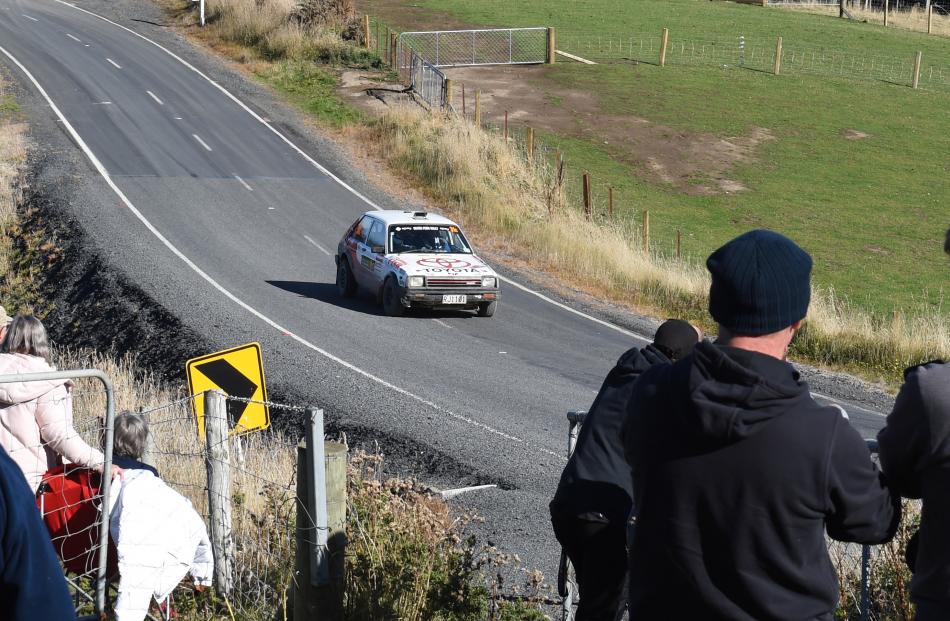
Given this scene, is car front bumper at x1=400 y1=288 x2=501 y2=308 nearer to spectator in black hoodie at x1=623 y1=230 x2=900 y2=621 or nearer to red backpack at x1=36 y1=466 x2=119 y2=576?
red backpack at x1=36 y1=466 x2=119 y2=576

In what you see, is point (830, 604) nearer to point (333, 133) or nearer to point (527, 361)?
point (527, 361)

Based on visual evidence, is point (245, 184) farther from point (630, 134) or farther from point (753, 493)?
point (753, 493)

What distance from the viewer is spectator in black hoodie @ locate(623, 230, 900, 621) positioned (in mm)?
2781

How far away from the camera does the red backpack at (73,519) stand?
5504mm

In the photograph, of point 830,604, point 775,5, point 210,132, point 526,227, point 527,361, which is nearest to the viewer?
point 830,604

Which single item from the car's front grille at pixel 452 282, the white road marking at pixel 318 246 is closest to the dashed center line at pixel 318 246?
the white road marking at pixel 318 246

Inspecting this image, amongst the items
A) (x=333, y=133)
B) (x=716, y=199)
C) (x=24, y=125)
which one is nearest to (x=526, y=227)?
(x=716, y=199)

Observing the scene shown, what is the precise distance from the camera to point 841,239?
29.9 m

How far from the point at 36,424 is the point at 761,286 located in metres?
4.20

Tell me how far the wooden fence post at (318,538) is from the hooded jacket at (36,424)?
1.46m

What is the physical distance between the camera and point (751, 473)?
2.79 metres

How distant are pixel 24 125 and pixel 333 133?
10078mm

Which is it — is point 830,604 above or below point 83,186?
above

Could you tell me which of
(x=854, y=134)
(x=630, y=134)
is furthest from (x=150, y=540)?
(x=854, y=134)
